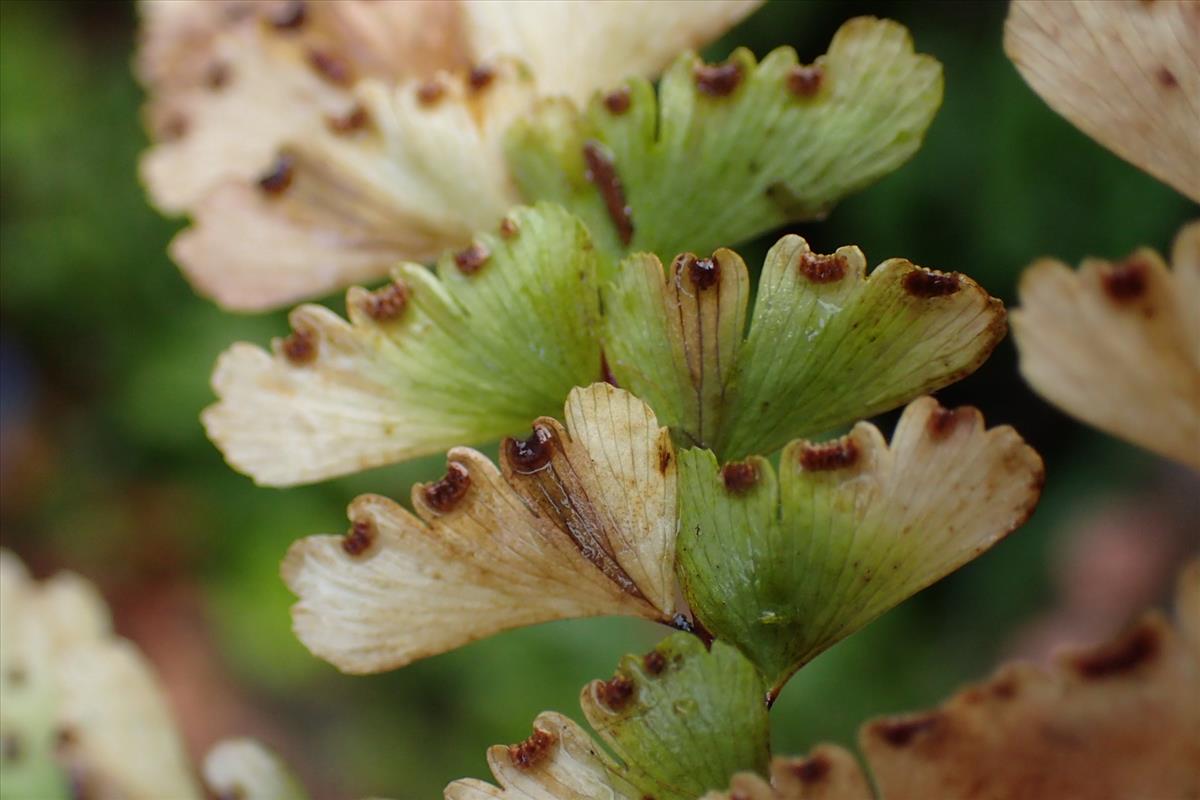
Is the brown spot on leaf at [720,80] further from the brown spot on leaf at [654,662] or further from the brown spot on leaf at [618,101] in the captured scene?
the brown spot on leaf at [654,662]

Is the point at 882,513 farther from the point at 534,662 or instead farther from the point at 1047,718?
the point at 534,662

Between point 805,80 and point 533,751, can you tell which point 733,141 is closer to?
point 805,80

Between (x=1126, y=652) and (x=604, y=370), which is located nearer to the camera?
(x=1126, y=652)

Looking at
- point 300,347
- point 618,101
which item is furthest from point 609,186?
point 300,347

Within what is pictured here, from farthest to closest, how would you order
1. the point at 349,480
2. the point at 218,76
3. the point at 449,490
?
the point at 349,480
the point at 218,76
the point at 449,490

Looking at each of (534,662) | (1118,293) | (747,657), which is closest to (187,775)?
(747,657)

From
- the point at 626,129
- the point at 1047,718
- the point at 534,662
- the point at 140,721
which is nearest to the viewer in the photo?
the point at 1047,718

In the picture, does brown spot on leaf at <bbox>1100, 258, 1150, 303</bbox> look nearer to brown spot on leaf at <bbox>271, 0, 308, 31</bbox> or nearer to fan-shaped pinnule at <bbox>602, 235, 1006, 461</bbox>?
fan-shaped pinnule at <bbox>602, 235, 1006, 461</bbox>
